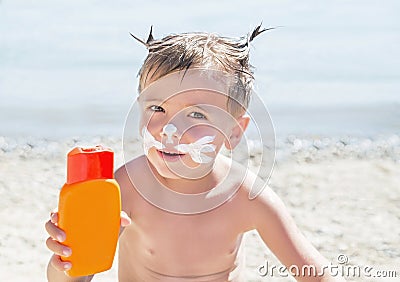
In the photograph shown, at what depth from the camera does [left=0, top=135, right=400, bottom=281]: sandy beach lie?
7.07 ft

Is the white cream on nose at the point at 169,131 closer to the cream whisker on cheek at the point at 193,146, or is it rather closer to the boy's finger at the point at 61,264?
the cream whisker on cheek at the point at 193,146

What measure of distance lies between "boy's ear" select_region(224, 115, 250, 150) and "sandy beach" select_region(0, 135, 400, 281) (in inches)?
27.2

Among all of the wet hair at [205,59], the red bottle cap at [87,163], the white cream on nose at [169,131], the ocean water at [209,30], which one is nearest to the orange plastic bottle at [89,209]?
the red bottle cap at [87,163]

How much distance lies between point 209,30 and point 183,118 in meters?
4.00

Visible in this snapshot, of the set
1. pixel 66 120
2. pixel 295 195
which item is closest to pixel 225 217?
pixel 295 195

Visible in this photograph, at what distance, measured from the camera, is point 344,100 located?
A: 4141 millimetres

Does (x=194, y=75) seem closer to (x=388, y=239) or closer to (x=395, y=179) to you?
(x=388, y=239)

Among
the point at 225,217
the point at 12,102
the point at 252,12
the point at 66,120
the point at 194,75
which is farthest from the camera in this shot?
the point at 252,12

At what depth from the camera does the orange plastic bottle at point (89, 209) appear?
116cm

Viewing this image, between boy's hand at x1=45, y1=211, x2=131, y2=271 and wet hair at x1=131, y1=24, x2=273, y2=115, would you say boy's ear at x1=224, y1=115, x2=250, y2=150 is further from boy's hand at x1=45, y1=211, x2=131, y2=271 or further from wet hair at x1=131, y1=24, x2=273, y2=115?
boy's hand at x1=45, y1=211, x2=131, y2=271

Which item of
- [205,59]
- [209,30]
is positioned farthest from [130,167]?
[209,30]

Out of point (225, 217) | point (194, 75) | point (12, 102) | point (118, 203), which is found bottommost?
point (12, 102)

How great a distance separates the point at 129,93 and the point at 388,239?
7.14 feet

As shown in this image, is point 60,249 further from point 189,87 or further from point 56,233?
point 189,87
